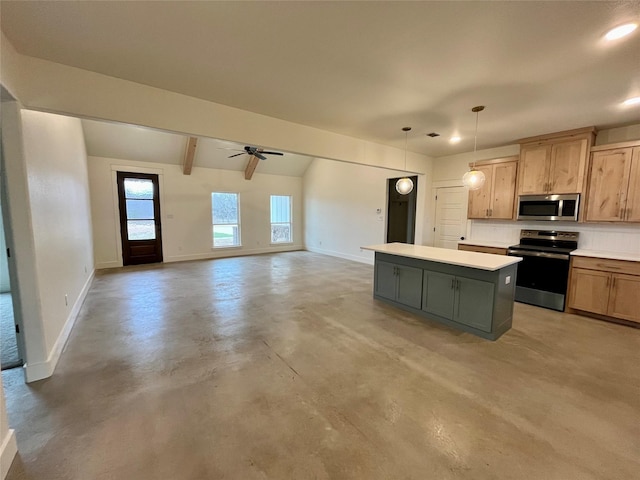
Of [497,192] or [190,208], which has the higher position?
[497,192]

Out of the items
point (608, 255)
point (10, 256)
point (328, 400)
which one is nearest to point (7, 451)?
point (10, 256)

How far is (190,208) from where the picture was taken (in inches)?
314

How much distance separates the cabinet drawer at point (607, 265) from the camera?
3.41 meters

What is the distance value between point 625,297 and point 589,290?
1.09 ft

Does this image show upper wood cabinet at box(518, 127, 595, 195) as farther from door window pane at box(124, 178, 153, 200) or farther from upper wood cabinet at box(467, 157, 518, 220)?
door window pane at box(124, 178, 153, 200)

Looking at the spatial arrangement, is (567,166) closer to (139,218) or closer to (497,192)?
(497,192)

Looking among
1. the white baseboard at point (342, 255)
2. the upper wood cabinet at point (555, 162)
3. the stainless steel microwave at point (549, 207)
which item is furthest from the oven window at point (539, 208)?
the white baseboard at point (342, 255)

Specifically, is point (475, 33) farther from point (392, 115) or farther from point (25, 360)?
point (25, 360)

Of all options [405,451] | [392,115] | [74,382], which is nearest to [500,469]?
[405,451]

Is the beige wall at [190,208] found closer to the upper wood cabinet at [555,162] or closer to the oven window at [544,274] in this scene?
the upper wood cabinet at [555,162]

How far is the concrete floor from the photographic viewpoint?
1626 mm

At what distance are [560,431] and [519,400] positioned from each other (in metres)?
0.31

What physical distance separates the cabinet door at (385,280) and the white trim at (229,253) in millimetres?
5590

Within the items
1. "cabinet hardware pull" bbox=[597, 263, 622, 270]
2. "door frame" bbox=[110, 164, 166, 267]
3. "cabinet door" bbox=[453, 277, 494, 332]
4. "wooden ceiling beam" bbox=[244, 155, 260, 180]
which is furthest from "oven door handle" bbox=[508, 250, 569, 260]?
"door frame" bbox=[110, 164, 166, 267]
